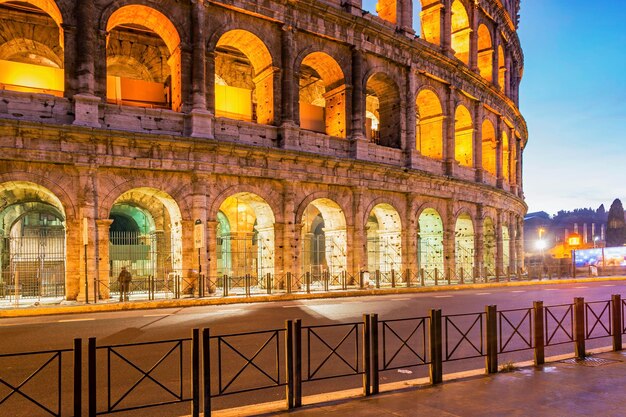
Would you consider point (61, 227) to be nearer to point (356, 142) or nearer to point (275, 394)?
point (356, 142)

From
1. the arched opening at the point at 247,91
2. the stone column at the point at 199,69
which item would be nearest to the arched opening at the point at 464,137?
the arched opening at the point at 247,91

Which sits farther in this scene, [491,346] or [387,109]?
[387,109]

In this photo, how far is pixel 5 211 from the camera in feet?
70.5

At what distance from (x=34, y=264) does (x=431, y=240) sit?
744 inches

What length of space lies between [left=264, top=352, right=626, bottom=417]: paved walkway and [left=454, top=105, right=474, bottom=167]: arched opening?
24.5m

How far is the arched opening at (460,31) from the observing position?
99.5ft

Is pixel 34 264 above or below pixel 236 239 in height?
below

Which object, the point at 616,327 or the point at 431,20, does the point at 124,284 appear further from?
the point at 431,20

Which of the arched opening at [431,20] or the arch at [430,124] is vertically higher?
the arched opening at [431,20]

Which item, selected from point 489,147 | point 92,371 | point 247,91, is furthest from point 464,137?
point 92,371

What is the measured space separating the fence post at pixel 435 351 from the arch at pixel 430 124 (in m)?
21.7

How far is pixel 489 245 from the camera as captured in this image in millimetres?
32281

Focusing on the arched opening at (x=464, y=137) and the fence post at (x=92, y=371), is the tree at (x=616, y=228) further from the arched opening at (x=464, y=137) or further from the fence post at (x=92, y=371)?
the fence post at (x=92, y=371)

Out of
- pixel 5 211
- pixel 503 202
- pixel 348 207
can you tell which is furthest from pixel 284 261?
pixel 503 202
